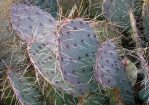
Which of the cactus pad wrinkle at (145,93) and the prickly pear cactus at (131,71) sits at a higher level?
the prickly pear cactus at (131,71)

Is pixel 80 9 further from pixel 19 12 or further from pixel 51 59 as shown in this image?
pixel 51 59

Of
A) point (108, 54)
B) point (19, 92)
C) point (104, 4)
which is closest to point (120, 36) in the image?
point (104, 4)

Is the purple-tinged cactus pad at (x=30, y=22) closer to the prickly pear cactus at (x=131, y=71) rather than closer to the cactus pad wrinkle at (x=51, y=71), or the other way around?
the cactus pad wrinkle at (x=51, y=71)

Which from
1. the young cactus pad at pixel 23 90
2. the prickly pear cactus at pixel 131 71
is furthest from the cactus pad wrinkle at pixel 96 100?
the young cactus pad at pixel 23 90

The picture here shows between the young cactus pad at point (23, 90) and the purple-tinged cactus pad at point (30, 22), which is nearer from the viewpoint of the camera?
the young cactus pad at point (23, 90)

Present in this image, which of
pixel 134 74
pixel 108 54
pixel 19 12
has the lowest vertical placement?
pixel 134 74

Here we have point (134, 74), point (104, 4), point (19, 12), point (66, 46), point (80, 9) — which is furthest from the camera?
point (80, 9)

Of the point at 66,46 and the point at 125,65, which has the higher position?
the point at 66,46
